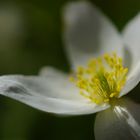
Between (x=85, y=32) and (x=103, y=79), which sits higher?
(x=85, y=32)

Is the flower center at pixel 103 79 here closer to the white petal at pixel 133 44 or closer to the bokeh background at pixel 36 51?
the white petal at pixel 133 44

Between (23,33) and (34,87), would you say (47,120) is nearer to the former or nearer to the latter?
(34,87)

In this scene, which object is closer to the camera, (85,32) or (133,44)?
(133,44)

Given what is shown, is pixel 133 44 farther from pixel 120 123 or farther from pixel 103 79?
pixel 120 123

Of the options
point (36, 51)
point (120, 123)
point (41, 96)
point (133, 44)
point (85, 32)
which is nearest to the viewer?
→ point (120, 123)

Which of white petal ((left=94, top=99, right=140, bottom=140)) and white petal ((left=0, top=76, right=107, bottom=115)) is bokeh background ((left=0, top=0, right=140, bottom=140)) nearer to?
white petal ((left=0, top=76, right=107, bottom=115))

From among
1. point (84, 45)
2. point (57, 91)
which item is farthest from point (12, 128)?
point (84, 45)

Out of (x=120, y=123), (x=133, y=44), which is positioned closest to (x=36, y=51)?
(x=133, y=44)

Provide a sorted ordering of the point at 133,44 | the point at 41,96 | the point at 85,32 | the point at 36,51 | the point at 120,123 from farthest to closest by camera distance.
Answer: the point at 36,51 < the point at 85,32 < the point at 133,44 < the point at 41,96 < the point at 120,123
